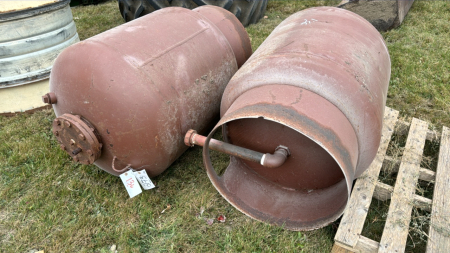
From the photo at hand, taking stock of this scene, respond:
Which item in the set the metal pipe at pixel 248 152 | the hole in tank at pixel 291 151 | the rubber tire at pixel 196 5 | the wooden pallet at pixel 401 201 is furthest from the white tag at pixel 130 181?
the rubber tire at pixel 196 5

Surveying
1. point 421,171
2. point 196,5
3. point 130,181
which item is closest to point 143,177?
point 130,181

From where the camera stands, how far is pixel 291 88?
154 cm

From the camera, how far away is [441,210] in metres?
1.79

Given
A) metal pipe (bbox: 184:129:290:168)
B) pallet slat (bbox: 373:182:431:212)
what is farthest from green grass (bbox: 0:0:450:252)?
metal pipe (bbox: 184:129:290:168)

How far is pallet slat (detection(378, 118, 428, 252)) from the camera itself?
162cm

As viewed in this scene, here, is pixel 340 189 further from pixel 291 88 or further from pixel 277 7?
pixel 277 7

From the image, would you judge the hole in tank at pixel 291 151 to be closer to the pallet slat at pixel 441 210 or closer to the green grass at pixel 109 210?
the green grass at pixel 109 210

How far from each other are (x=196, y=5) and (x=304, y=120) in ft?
9.00

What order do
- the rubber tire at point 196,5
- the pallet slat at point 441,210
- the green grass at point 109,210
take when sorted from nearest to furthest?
the pallet slat at point 441,210
the green grass at point 109,210
the rubber tire at point 196,5

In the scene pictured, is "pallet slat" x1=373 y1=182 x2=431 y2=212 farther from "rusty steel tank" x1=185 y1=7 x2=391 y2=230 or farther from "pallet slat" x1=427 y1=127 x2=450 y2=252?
"rusty steel tank" x1=185 y1=7 x2=391 y2=230

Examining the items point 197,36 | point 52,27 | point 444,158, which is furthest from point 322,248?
point 52,27

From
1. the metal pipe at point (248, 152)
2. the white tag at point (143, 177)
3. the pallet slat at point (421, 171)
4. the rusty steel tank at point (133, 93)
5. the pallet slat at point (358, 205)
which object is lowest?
the pallet slat at point (421, 171)

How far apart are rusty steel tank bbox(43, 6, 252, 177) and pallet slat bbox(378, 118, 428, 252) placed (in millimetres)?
1239

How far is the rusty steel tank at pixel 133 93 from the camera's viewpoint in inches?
Result: 64.2
